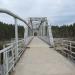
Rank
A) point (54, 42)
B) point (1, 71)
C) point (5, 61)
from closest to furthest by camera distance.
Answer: point (1, 71), point (5, 61), point (54, 42)

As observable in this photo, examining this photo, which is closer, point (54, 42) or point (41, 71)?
point (41, 71)

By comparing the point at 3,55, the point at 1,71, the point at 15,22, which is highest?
the point at 15,22

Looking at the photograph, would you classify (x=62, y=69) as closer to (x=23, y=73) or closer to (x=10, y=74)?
(x=23, y=73)

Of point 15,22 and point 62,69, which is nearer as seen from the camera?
point 62,69

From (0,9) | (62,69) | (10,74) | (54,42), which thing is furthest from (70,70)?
(54,42)

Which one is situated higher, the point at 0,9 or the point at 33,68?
the point at 0,9

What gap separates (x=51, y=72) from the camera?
21.4 ft

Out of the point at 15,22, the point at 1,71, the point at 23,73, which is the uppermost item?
the point at 15,22

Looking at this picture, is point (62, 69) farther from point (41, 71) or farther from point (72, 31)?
point (72, 31)

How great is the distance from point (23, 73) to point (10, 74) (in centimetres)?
44

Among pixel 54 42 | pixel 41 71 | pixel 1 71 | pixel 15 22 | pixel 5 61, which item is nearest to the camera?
pixel 1 71

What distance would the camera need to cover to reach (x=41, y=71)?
6.62m

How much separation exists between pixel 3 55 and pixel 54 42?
36.7ft

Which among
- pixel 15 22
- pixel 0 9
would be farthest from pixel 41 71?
pixel 0 9
